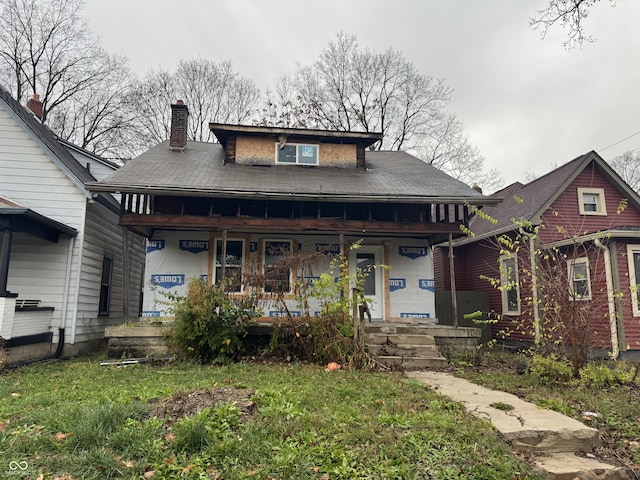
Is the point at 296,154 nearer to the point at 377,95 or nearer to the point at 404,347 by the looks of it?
the point at 404,347

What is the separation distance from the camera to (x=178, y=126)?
1320 cm

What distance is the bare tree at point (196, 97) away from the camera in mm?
22922

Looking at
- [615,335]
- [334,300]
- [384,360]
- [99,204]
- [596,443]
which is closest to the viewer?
[596,443]

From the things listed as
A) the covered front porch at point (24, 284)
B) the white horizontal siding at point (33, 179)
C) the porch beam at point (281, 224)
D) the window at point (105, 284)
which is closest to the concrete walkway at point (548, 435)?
the porch beam at point (281, 224)

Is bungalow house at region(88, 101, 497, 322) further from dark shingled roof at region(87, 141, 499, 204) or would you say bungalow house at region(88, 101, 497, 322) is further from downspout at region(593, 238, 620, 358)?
downspout at region(593, 238, 620, 358)

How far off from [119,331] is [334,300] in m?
4.42

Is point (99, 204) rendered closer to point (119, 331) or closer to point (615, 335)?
point (119, 331)

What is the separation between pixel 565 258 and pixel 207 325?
645cm

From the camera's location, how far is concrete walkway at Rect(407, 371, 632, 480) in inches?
126

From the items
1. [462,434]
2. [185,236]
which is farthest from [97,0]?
[462,434]

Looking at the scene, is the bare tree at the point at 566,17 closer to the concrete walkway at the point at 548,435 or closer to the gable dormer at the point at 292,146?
the concrete walkway at the point at 548,435

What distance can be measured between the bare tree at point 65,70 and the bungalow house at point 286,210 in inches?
480

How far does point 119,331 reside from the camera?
26.9 feet

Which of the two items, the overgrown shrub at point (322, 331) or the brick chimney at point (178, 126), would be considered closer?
the overgrown shrub at point (322, 331)
